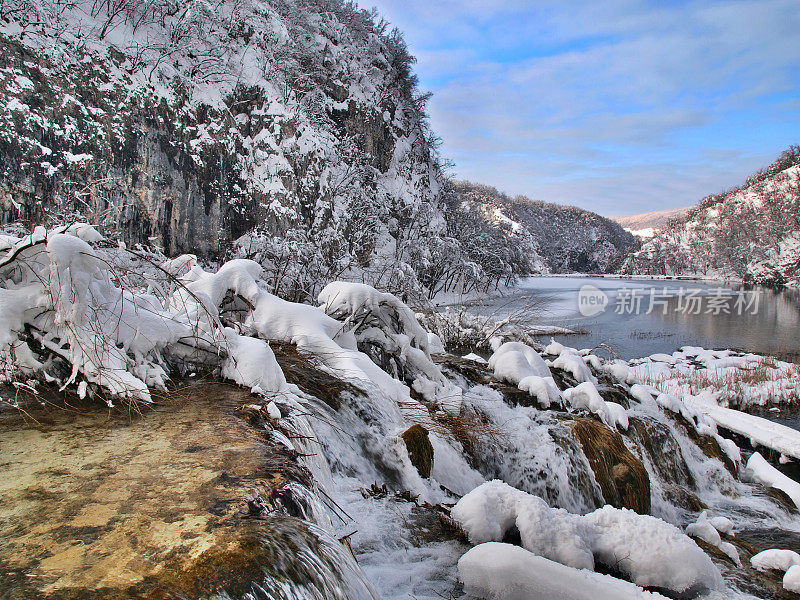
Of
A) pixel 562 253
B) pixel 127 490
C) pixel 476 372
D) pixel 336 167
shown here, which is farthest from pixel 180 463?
pixel 562 253

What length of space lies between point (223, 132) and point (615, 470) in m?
18.3

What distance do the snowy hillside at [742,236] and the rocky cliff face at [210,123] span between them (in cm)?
5354

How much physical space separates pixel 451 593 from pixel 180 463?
166 cm

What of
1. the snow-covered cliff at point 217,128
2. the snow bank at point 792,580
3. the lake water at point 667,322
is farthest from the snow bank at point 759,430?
the snow-covered cliff at point 217,128

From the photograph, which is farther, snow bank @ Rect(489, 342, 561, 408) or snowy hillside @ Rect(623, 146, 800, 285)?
snowy hillside @ Rect(623, 146, 800, 285)

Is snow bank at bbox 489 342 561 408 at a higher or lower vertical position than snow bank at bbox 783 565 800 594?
higher

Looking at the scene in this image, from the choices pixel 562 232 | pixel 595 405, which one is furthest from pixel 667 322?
pixel 562 232

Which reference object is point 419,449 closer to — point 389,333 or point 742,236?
point 389,333

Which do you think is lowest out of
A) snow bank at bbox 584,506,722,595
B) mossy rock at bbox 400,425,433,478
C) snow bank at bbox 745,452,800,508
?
snow bank at bbox 745,452,800,508

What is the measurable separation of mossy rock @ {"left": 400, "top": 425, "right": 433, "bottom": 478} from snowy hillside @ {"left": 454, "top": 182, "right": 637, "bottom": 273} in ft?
278

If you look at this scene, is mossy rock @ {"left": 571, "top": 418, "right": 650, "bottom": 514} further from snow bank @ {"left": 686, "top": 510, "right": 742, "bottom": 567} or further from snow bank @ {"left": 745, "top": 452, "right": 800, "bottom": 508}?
snow bank @ {"left": 745, "top": 452, "right": 800, "bottom": 508}

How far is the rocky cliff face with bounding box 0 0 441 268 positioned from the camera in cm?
1452

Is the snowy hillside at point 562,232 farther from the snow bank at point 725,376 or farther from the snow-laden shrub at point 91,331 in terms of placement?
the snow-laden shrub at point 91,331

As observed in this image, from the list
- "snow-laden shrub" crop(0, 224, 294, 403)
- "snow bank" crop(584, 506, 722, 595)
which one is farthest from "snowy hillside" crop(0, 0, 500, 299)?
"snow bank" crop(584, 506, 722, 595)
